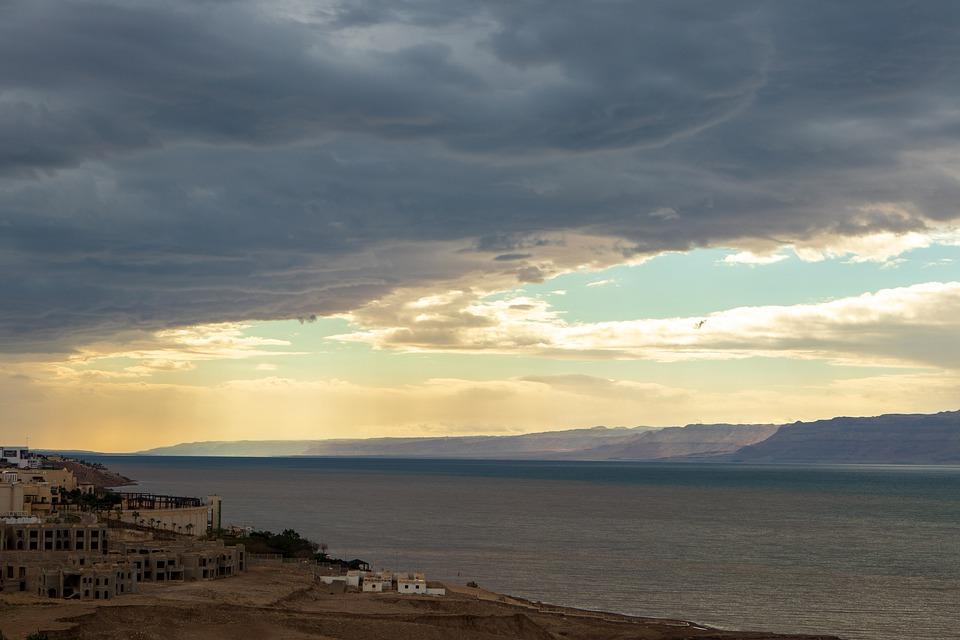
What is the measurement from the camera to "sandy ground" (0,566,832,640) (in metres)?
72.8

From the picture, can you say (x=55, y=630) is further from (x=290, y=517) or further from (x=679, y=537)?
(x=290, y=517)

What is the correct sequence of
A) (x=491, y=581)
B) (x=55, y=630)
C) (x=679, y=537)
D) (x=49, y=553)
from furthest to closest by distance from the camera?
(x=679, y=537) → (x=491, y=581) → (x=49, y=553) → (x=55, y=630)

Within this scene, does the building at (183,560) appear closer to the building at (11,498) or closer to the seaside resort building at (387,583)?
the seaside resort building at (387,583)

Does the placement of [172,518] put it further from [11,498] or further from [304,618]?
[304,618]

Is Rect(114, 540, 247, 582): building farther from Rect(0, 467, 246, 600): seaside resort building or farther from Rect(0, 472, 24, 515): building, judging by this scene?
Rect(0, 472, 24, 515): building

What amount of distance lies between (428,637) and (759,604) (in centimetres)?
3672

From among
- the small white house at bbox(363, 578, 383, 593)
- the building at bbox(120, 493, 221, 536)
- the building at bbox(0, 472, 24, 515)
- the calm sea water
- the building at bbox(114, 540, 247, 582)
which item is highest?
the building at bbox(0, 472, 24, 515)

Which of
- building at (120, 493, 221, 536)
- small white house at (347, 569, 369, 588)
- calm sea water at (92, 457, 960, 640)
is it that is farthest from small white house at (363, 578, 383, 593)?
building at (120, 493, 221, 536)

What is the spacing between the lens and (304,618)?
77.9 metres

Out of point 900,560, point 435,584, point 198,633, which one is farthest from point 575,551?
point 198,633

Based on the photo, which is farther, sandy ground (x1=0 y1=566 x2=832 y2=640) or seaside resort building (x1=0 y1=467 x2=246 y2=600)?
seaside resort building (x1=0 y1=467 x2=246 y2=600)

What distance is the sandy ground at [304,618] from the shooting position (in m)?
72.8

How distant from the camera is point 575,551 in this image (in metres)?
142

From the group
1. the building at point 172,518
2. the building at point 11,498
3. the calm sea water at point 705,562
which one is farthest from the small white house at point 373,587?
the building at point 11,498
